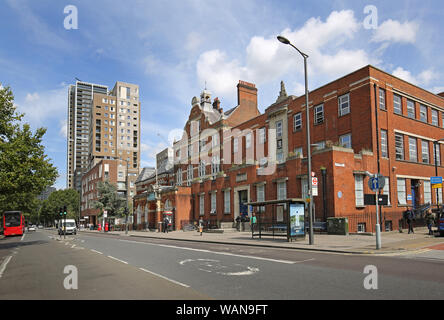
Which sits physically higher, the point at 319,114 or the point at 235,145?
the point at 319,114

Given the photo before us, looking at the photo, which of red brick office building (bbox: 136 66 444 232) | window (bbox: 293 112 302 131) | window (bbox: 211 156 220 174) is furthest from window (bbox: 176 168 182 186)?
window (bbox: 293 112 302 131)

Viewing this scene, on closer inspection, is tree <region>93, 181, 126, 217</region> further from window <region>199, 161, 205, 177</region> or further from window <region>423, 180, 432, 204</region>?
window <region>423, 180, 432, 204</region>

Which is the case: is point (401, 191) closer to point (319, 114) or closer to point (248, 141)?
point (319, 114)

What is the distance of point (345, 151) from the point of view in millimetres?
25812

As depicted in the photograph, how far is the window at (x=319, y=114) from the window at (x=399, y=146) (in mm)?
6585

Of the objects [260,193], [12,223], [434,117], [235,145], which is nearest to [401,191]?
[434,117]

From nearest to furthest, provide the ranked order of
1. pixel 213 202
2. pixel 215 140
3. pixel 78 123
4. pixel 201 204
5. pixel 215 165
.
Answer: pixel 213 202
pixel 201 204
pixel 215 165
pixel 215 140
pixel 78 123

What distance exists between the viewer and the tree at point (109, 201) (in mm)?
65375

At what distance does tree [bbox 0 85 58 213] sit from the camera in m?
21.9

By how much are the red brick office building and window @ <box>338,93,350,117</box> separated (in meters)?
0.09

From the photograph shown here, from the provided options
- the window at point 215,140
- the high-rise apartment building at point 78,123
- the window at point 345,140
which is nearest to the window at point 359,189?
the window at point 345,140

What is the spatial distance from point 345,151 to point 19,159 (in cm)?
2285

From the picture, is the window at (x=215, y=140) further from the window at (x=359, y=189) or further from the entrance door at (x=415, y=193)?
the entrance door at (x=415, y=193)

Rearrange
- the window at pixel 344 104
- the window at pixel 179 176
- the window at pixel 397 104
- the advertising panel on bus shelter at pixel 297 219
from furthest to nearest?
the window at pixel 179 176 < the window at pixel 397 104 < the window at pixel 344 104 < the advertising panel on bus shelter at pixel 297 219
